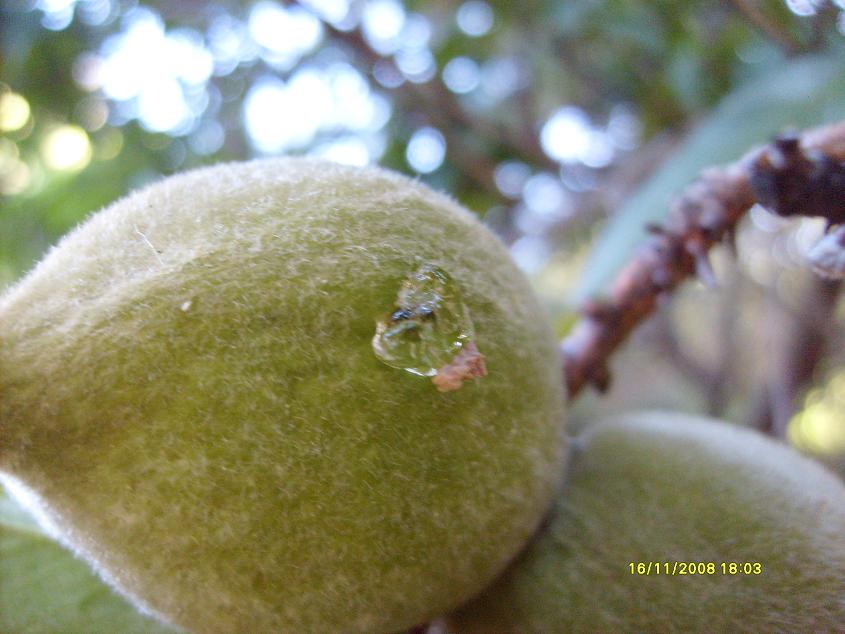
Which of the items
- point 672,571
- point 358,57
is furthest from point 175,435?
point 358,57

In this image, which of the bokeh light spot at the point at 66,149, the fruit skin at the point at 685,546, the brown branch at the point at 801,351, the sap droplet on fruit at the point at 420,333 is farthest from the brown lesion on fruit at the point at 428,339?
the bokeh light spot at the point at 66,149

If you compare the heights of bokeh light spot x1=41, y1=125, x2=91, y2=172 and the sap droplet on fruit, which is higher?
the sap droplet on fruit

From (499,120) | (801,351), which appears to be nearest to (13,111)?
(499,120)

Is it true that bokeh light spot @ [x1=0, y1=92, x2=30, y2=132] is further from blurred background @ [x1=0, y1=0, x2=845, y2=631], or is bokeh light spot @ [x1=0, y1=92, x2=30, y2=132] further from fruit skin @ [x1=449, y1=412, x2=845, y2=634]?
fruit skin @ [x1=449, y1=412, x2=845, y2=634]

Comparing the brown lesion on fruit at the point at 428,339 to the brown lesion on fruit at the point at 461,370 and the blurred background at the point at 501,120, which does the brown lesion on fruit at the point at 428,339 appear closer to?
the brown lesion on fruit at the point at 461,370

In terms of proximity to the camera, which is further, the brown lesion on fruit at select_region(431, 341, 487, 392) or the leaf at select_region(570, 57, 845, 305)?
the leaf at select_region(570, 57, 845, 305)

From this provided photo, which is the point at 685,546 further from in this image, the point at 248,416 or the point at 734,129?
the point at 734,129

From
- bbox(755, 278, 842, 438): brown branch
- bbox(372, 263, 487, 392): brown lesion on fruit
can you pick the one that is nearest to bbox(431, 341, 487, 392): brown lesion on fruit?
bbox(372, 263, 487, 392): brown lesion on fruit
